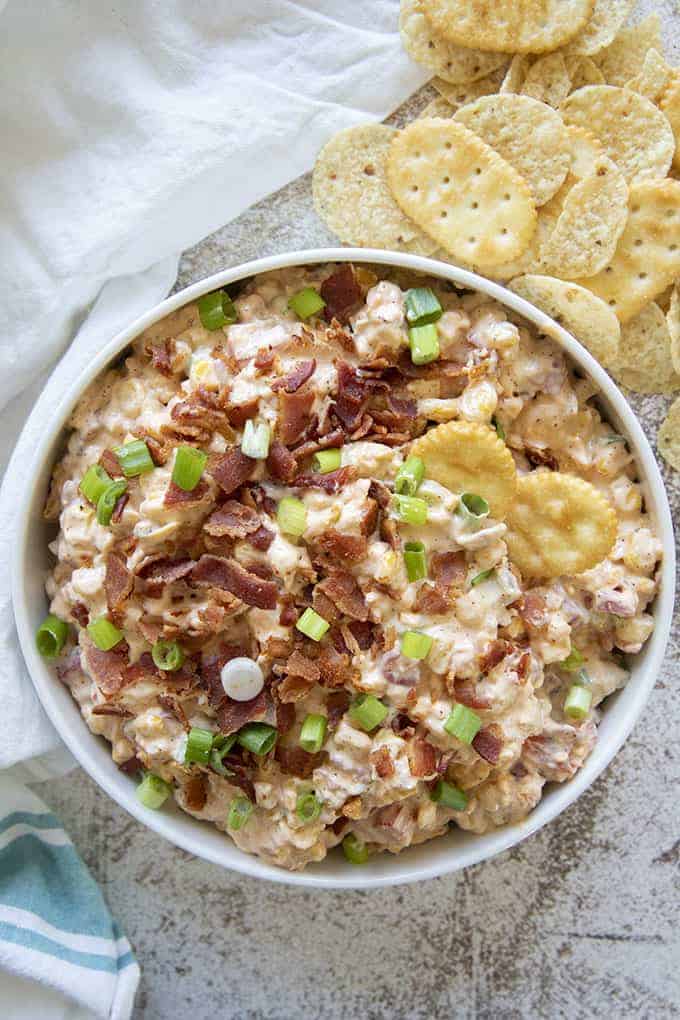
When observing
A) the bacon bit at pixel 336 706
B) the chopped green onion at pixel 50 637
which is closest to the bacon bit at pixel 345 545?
the bacon bit at pixel 336 706

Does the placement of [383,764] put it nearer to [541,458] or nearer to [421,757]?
[421,757]

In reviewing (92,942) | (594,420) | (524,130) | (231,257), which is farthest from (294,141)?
(92,942)

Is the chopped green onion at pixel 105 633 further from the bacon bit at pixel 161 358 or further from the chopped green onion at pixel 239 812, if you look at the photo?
the bacon bit at pixel 161 358

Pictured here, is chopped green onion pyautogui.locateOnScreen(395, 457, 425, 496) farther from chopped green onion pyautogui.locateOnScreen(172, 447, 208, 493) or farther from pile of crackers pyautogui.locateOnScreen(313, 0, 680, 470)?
pile of crackers pyautogui.locateOnScreen(313, 0, 680, 470)

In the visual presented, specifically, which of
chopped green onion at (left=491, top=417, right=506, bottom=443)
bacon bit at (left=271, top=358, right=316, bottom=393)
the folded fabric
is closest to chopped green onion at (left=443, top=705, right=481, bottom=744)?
chopped green onion at (left=491, top=417, right=506, bottom=443)

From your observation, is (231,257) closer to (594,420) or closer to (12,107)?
(12,107)
